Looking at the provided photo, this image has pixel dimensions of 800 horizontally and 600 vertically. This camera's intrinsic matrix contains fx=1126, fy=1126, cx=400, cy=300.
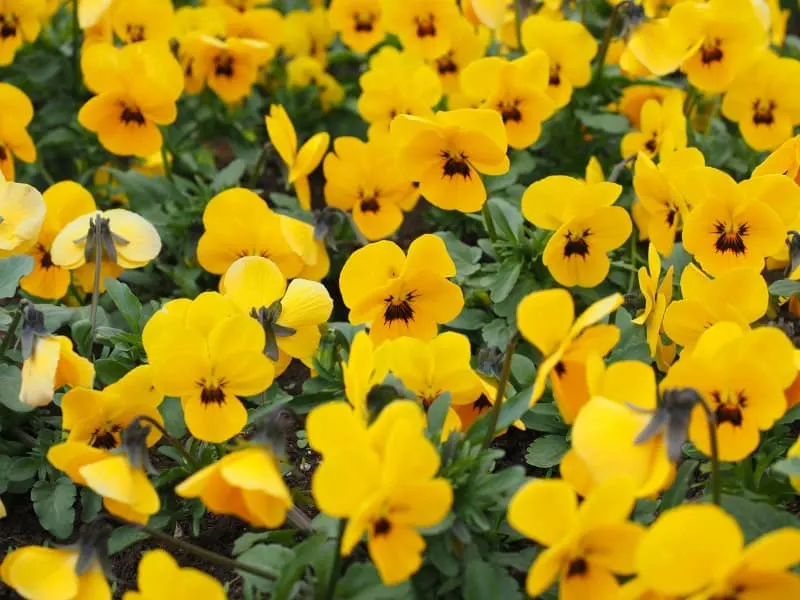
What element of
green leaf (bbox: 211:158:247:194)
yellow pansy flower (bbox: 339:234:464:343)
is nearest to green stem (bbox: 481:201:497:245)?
yellow pansy flower (bbox: 339:234:464:343)

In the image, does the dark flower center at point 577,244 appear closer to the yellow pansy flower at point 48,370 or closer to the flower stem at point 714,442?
the flower stem at point 714,442

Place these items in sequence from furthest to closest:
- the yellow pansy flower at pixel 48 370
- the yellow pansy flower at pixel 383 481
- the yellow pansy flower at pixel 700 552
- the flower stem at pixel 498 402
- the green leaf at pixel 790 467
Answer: the yellow pansy flower at pixel 48 370, the flower stem at pixel 498 402, the green leaf at pixel 790 467, the yellow pansy flower at pixel 383 481, the yellow pansy flower at pixel 700 552

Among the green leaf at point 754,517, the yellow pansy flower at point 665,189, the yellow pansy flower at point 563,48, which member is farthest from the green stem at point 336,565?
the yellow pansy flower at point 563,48

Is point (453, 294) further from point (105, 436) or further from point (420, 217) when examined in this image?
point (420, 217)

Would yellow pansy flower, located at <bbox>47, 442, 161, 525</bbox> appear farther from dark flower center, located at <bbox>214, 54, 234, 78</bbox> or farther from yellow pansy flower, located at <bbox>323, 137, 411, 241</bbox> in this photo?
dark flower center, located at <bbox>214, 54, 234, 78</bbox>

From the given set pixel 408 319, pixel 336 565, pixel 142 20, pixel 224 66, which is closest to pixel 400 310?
pixel 408 319

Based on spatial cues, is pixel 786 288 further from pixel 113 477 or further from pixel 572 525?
pixel 113 477
